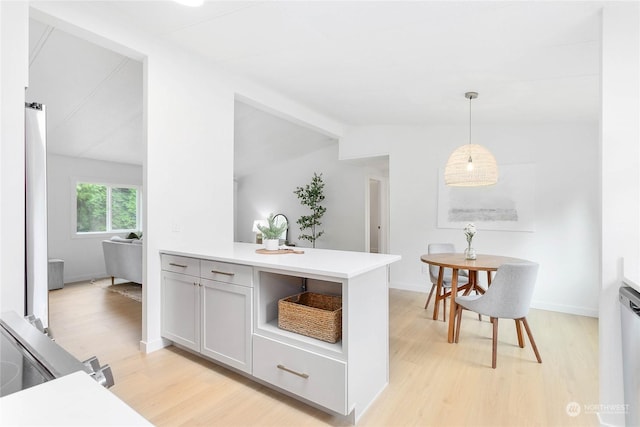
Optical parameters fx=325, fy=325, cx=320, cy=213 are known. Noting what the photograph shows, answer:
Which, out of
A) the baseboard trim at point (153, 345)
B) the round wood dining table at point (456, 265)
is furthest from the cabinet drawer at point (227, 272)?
the round wood dining table at point (456, 265)

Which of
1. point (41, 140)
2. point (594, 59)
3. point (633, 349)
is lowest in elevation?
point (633, 349)

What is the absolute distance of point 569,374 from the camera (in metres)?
2.28

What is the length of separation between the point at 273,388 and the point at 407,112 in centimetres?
339

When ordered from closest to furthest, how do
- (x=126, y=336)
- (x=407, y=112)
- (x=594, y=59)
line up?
(x=594, y=59) → (x=126, y=336) → (x=407, y=112)

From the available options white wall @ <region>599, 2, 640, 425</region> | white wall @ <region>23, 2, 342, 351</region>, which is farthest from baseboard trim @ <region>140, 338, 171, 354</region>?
white wall @ <region>599, 2, 640, 425</region>

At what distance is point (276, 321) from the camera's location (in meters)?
2.09

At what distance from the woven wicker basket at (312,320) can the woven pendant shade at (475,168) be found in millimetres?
1824

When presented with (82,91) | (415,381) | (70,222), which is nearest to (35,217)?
(415,381)

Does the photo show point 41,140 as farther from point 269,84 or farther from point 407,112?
point 407,112

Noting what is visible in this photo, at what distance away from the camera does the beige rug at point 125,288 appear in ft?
14.0

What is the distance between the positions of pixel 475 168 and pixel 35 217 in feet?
10.5

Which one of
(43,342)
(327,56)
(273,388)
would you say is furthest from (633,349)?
(327,56)

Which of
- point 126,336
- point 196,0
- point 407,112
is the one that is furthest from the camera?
point 407,112

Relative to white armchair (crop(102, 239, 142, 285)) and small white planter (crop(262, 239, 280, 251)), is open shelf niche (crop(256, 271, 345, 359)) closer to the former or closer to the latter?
small white planter (crop(262, 239, 280, 251))
